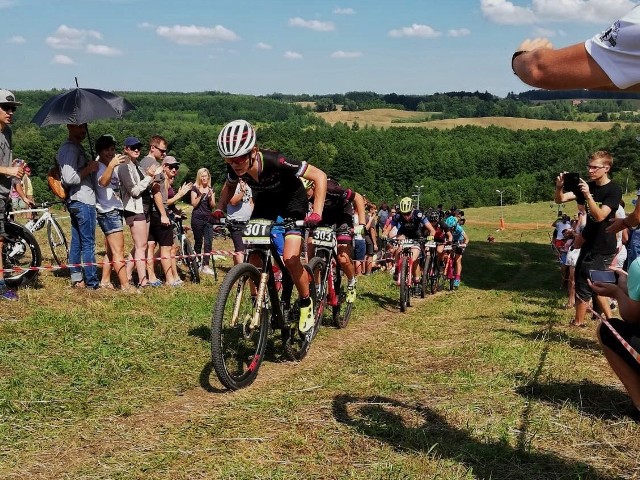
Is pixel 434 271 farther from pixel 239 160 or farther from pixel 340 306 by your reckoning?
pixel 239 160

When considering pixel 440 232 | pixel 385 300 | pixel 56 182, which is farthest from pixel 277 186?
pixel 440 232

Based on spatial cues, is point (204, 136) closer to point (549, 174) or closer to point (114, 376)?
point (549, 174)

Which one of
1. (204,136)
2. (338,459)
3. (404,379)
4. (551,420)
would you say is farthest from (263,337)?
(204,136)

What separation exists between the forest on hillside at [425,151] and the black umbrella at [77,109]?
88.6m

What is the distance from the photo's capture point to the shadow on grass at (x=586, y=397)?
4.67m

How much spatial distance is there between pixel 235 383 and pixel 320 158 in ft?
390

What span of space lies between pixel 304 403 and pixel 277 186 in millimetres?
2239

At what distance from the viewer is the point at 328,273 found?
311 inches

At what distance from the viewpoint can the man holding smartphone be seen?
22.9 ft

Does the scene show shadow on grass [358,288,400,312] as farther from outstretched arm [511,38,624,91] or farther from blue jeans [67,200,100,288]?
outstretched arm [511,38,624,91]

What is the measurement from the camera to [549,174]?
130750 mm

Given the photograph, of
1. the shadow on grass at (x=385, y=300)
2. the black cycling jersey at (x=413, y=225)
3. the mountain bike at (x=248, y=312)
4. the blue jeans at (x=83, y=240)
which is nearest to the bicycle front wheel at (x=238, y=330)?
the mountain bike at (x=248, y=312)

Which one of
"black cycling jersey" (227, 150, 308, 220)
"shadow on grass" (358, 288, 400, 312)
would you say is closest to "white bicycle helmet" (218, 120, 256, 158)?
"black cycling jersey" (227, 150, 308, 220)

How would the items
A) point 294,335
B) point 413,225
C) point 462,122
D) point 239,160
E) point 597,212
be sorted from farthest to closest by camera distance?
point 462,122, point 413,225, point 597,212, point 294,335, point 239,160
